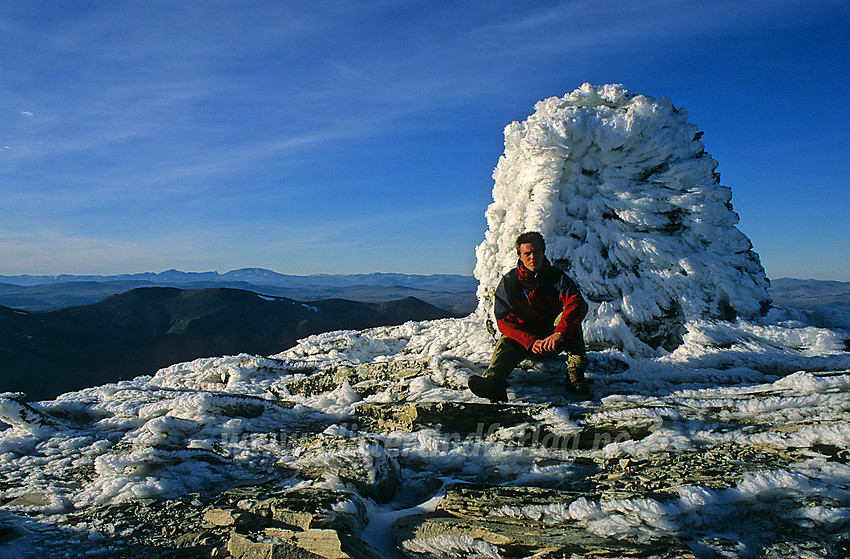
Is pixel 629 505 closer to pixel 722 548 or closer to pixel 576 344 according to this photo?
pixel 722 548

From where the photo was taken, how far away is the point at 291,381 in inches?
401

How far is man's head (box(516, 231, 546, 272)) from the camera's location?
741 centimetres

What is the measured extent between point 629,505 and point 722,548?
0.70 m

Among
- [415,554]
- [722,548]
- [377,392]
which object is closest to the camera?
[722,548]

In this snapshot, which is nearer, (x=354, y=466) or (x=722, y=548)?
(x=722, y=548)

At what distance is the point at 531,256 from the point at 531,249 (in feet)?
0.36

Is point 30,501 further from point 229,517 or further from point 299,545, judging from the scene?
point 299,545

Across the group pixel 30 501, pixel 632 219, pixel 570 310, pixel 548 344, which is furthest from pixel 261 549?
pixel 632 219

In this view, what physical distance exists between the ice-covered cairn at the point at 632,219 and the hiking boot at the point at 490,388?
11.1ft

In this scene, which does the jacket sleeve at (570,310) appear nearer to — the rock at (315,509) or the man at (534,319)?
the man at (534,319)

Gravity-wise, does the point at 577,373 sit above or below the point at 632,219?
below

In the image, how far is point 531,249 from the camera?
24.3 feet

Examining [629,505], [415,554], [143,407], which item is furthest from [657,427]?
[143,407]

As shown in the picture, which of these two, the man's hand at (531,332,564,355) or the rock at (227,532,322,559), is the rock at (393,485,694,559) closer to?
the rock at (227,532,322,559)
